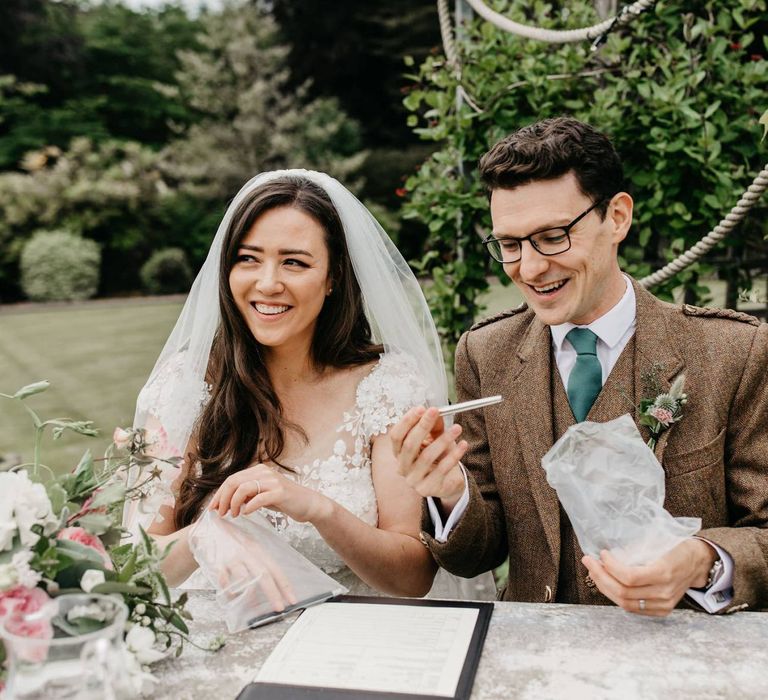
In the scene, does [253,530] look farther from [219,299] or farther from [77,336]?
[77,336]

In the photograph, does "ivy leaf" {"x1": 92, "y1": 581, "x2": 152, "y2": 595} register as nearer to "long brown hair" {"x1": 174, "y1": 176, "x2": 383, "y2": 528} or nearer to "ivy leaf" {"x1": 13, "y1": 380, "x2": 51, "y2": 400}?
"ivy leaf" {"x1": 13, "y1": 380, "x2": 51, "y2": 400}

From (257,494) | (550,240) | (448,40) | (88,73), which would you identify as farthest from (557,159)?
(88,73)

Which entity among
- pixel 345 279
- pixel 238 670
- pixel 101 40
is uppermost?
pixel 101 40

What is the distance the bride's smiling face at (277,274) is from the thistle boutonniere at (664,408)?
110cm

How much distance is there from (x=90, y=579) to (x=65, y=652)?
0.15 meters

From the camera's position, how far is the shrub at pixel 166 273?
15.2 meters

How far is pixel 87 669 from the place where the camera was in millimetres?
1160

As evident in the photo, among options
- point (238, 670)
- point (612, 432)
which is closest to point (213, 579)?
point (238, 670)

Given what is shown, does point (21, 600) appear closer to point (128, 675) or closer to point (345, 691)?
point (128, 675)

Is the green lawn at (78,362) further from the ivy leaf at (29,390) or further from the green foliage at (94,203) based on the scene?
the ivy leaf at (29,390)

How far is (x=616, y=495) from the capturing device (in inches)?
58.2

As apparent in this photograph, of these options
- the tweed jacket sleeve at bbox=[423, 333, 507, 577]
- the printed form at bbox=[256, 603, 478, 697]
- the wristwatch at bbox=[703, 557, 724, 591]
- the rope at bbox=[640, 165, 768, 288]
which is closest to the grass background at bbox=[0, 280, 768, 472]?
the rope at bbox=[640, 165, 768, 288]

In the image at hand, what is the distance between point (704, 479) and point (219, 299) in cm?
153

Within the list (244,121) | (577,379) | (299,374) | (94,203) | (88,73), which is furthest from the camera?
(88,73)
